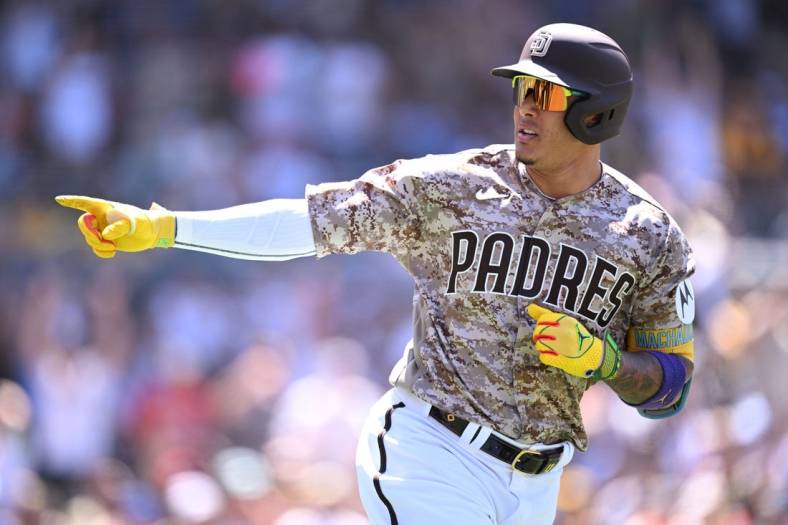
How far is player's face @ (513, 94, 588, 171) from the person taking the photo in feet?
13.1

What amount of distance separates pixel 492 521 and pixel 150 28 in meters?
8.14

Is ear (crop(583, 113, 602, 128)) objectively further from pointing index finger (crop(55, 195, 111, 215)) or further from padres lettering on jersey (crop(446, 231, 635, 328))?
pointing index finger (crop(55, 195, 111, 215))

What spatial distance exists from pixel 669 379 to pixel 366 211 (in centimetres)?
102

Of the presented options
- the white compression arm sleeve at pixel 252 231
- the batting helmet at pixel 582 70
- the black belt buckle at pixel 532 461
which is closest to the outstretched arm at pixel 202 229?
the white compression arm sleeve at pixel 252 231

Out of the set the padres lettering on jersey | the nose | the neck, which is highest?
the nose

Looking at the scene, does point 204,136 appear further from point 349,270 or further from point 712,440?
point 712,440

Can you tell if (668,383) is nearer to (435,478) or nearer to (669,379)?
→ (669,379)

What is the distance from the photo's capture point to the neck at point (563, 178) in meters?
4.07

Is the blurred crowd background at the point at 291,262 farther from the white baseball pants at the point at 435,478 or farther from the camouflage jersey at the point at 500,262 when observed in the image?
the camouflage jersey at the point at 500,262

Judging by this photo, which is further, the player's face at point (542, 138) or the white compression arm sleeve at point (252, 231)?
the player's face at point (542, 138)

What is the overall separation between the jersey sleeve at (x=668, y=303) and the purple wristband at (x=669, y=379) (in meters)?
0.04

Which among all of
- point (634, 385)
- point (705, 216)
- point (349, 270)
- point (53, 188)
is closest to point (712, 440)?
point (705, 216)

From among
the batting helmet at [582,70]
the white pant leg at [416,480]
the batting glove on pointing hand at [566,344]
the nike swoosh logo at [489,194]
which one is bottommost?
the white pant leg at [416,480]

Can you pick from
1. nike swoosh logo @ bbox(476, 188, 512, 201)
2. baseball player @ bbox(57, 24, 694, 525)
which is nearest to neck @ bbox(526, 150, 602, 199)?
baseball player @ bbox(57, 24, 694, 525)
